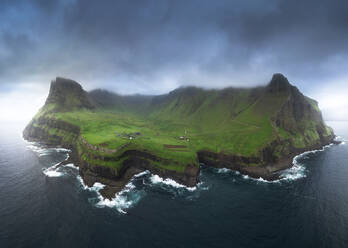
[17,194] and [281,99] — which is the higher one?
[281,99]

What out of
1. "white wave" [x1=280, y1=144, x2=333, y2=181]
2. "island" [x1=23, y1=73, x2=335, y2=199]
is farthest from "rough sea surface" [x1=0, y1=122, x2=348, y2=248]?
"island" [x1=23, y1=73, x2=335, y2=199]

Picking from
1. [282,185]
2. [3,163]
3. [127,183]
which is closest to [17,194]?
[127,183]

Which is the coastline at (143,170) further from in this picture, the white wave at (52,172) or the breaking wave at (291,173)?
the white wave at (52,172)

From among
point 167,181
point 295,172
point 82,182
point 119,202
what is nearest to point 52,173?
point 82,182

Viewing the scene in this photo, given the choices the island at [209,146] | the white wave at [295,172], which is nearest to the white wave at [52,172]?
the island at [209,146]

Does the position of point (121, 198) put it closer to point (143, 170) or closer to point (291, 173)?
point (143, 170)

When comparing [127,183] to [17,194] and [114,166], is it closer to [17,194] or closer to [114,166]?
[114,166]

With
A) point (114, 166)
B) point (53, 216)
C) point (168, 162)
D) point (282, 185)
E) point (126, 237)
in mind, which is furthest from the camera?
point (168, 162)

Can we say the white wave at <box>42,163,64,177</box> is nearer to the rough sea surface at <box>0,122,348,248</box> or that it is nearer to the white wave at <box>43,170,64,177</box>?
the white wave at <box>43,170,64,177</box>

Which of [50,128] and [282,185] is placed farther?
[50,128]
